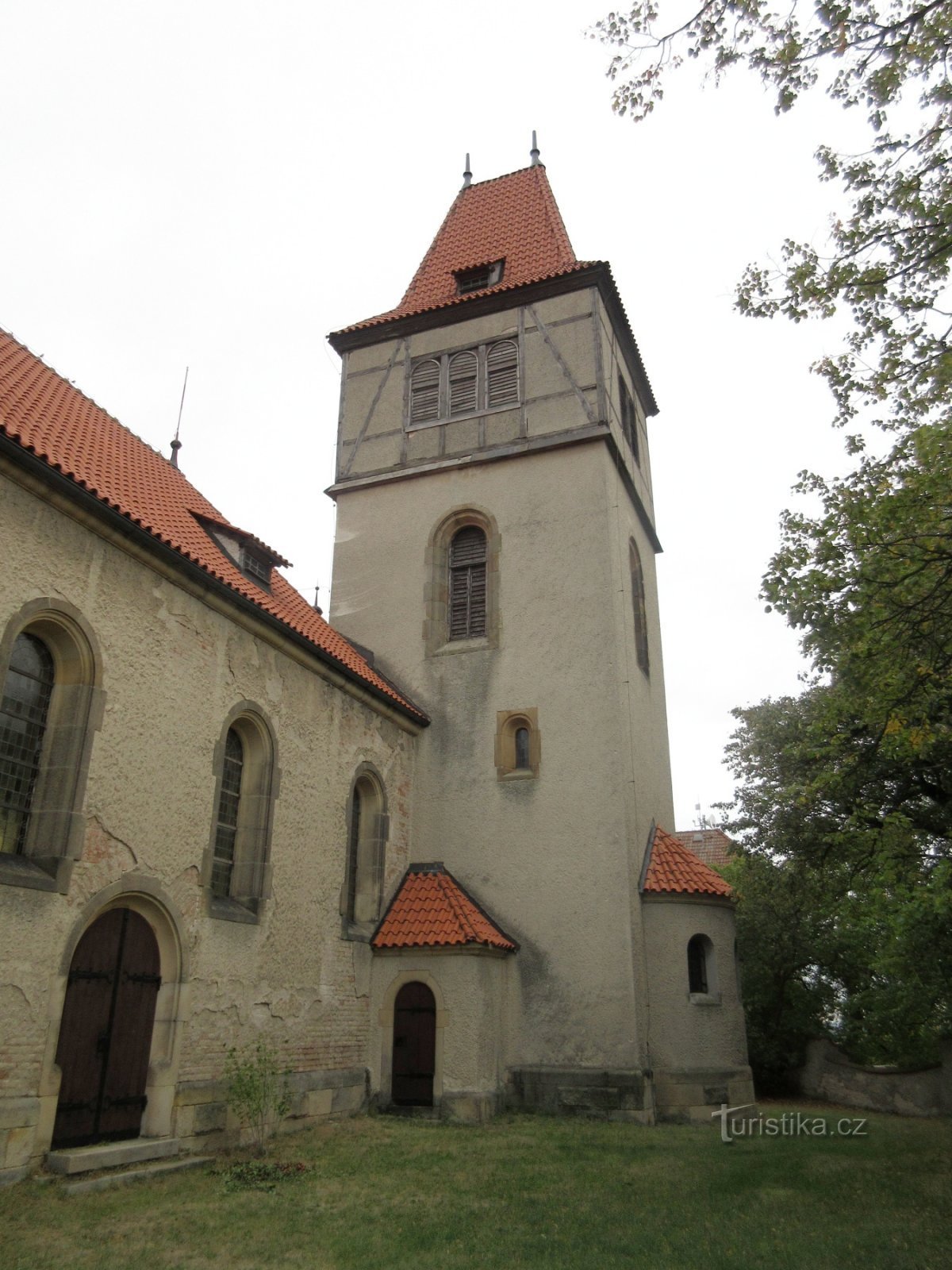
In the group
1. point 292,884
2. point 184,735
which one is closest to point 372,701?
point 292,884

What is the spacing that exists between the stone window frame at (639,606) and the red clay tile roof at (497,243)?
5.39 meters

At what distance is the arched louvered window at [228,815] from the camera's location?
438 inches

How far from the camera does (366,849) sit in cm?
1410

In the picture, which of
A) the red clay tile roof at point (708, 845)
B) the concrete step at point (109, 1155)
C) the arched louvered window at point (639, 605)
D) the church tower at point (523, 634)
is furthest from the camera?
the red clay tile roof at point (708, 845)

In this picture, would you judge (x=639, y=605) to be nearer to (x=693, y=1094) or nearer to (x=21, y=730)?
(x=693, y=1094)

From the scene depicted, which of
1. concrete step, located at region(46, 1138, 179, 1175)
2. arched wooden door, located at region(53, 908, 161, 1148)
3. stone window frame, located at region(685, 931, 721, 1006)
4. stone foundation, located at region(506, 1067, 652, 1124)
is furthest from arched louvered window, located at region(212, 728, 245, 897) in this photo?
stone window frame, located at region(685, 931, 721, 1006)

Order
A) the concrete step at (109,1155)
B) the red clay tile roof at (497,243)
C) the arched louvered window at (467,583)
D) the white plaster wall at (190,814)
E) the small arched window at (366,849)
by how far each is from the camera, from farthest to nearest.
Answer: the red clay tile roof at (497,243) < the arched louvered window at (467,583) < the small arched window at (366,849) < the white plaster wall at (190,814) < the concrete step at (109,1155)

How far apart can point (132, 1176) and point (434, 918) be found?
6017 mm

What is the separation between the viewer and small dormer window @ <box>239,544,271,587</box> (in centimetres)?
1391

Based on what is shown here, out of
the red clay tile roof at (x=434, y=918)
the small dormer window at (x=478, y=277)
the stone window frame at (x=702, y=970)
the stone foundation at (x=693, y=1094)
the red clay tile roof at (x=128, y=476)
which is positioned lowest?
the stone foundation at (x=693, y=1094)

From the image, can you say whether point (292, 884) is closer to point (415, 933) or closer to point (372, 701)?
point (415, 933)

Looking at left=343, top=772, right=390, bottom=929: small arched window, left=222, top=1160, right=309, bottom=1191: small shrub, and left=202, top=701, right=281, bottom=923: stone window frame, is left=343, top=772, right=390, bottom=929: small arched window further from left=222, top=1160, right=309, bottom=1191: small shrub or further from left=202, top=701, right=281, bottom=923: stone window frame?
left=222, top=1160, right=309, bottom=1191: small shrub

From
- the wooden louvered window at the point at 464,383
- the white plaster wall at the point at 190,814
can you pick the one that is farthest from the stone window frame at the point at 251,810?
the wooden louvered window at the point at 464,383

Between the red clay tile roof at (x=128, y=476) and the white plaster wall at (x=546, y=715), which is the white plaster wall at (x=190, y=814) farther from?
the white plaster wall at (x=546, y=715)
